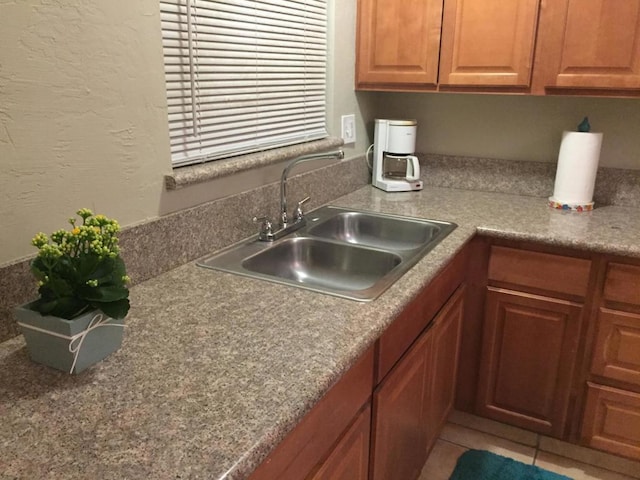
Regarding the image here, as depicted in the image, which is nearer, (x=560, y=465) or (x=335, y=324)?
(x=335, y=324)

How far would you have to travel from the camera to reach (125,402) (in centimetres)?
88

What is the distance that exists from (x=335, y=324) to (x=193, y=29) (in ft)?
3.00

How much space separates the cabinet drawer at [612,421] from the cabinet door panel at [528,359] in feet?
0.29

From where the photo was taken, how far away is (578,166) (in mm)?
2074

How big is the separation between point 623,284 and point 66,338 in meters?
1.68

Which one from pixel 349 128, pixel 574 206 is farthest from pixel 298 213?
pixel 574 206

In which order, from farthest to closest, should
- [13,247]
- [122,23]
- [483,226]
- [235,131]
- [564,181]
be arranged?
[564,181]
[483,226]
[235,131]
[122,23]
[13,247]

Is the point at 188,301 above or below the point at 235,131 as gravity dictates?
below

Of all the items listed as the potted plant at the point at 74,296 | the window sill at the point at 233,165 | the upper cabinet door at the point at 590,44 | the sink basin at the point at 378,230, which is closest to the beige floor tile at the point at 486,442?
the sink basin at the point at 378,230

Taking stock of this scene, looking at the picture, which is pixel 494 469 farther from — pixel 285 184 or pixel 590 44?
pixel 590 44

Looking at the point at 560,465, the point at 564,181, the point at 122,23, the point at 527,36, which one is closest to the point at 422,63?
the point at 527,36

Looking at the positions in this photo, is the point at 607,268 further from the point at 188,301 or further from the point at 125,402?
the point at 125,402

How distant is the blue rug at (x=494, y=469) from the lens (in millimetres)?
1913

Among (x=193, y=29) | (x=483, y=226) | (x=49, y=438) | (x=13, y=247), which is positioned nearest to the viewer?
(x=49, y=438)
